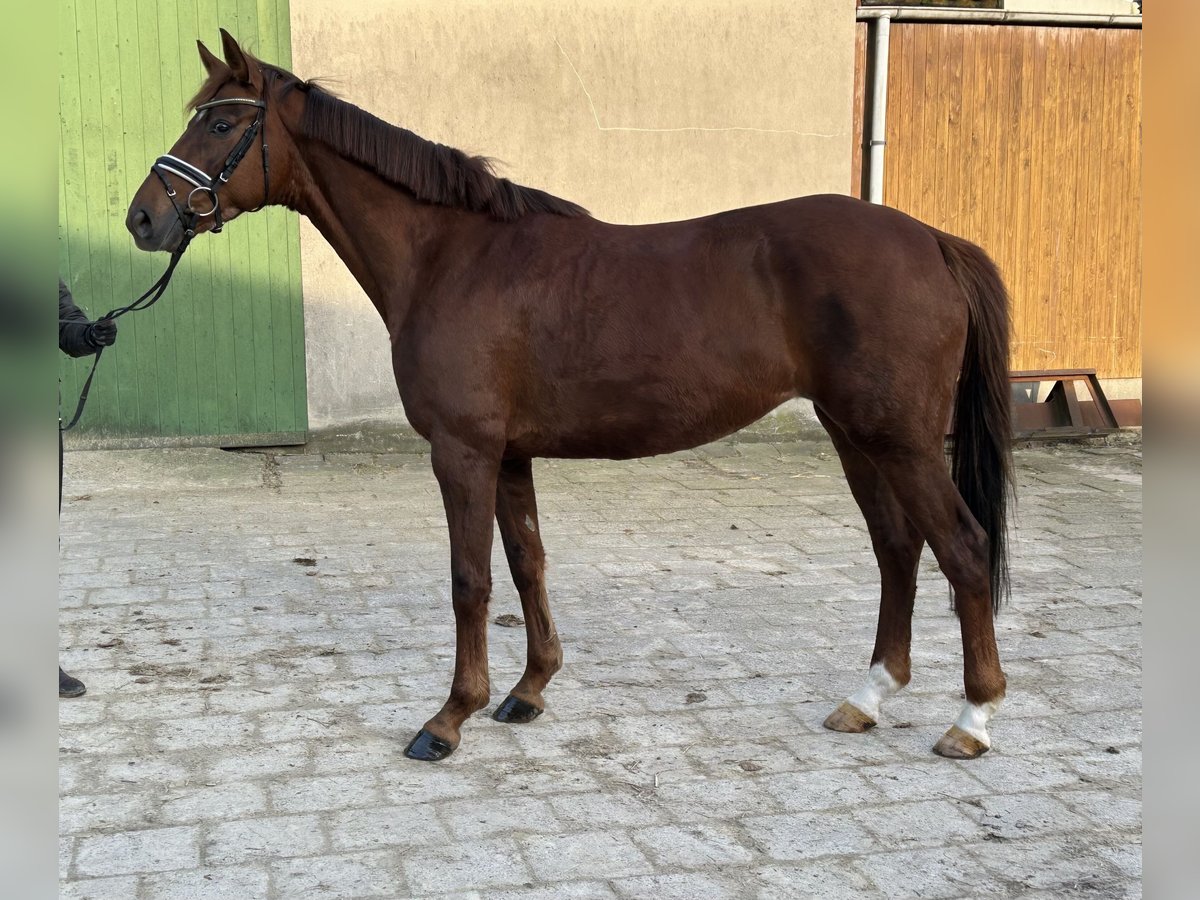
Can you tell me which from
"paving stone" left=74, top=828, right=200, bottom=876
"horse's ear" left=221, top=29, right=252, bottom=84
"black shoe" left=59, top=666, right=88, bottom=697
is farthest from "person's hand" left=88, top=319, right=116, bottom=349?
"paving stone" left=74, top=828, right=200, bottom=876

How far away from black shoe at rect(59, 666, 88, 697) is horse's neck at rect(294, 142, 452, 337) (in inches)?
65.8

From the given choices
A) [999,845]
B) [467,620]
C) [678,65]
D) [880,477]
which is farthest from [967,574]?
[678,65]

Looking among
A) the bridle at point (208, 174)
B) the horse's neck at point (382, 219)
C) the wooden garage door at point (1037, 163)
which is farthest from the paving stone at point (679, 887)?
the wooden garage door at point (1037, 163)

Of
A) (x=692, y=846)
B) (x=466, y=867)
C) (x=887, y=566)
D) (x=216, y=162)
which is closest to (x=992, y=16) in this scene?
(x=887, y=566)

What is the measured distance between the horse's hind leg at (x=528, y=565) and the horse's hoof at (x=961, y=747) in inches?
50.6

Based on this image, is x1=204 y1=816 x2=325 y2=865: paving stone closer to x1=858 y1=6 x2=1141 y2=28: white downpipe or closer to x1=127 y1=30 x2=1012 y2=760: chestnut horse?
x1=127 y1=30 x2=1012 y2=760: chestnut horse

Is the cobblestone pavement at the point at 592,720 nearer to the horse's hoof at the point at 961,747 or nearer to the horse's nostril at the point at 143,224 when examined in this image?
the horse's hoof at the point at 961,747

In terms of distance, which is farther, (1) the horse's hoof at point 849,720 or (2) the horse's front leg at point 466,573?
(1) the horse's hoof at point 849,720

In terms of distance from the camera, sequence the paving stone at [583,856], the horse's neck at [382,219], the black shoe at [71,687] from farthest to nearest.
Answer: the black shoe at [71,687], the horse's neck at [382,219], the paving stone at [583,856]

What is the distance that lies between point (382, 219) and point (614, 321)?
0.83m

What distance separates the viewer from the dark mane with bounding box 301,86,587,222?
3598 millimetres

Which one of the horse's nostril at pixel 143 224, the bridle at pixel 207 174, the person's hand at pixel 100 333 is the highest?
the bridle at pixel 207 174

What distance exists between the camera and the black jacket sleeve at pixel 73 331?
3.60 meters

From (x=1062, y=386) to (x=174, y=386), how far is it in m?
6.58
